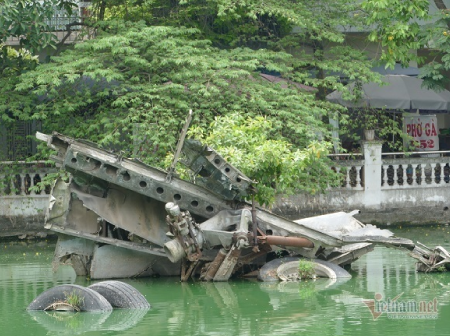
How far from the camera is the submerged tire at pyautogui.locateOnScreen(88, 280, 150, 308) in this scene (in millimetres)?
14000

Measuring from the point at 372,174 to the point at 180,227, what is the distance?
1001 centimetres

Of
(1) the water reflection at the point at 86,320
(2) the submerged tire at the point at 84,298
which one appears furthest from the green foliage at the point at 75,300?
(1) the water reflection at the point at 86,320

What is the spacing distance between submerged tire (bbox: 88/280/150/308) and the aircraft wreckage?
5.75 ft

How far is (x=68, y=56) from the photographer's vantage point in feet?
73.7

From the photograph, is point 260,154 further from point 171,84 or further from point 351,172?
point 351,172

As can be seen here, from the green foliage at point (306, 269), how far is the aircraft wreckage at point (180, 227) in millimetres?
154

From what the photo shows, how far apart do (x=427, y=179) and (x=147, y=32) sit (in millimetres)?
8126

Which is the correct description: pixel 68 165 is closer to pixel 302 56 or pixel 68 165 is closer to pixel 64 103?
pixel 64 103

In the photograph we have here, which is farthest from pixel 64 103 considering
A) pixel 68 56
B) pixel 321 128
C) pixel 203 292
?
pixel 203 292

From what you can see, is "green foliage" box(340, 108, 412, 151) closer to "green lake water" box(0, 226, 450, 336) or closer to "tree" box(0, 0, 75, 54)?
"green lake water" box(0, 226, 450, 336)

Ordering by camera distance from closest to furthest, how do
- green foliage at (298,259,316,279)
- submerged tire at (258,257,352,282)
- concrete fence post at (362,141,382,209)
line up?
green foliage at (298,259,316,279) → submerged tire at (258,257,352,282) → concrete fence post at (362,141,382,209)

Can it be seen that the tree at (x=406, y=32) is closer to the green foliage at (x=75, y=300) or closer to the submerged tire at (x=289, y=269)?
the submerged tire at (x=289, y=269)

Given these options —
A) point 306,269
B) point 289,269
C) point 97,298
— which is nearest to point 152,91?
point 289,269

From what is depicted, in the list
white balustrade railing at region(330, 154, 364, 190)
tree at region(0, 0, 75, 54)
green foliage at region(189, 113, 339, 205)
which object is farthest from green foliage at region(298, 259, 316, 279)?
tree at region(0, 0, 75, 54)
